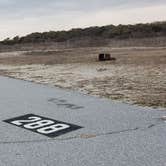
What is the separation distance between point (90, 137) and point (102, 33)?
7424cm

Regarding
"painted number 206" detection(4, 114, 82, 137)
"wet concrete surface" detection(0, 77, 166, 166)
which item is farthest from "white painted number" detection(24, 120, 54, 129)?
"wet concrete surface" detection(0, 77, 166, 166)

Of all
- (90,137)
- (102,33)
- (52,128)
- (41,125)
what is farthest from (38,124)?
(102,33)

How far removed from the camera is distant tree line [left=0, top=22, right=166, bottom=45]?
237 feet

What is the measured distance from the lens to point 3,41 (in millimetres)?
83125

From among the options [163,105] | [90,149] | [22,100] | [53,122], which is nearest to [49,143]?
[90,149]

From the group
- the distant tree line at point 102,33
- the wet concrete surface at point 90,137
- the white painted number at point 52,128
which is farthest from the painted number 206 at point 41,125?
the distant tree line at point 102,33

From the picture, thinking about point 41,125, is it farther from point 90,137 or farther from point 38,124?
point 90,137

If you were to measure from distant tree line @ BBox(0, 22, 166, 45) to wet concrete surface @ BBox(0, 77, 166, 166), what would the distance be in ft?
200

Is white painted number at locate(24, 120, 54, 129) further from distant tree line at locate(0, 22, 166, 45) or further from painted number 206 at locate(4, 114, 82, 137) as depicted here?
distant tree line at locate(0, 22, 166, 45)

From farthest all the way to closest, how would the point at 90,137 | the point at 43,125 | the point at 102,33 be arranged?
1. the point at 102,33
2. the point at 43,125
3. the point at 90,137

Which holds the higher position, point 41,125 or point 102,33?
point 102,33

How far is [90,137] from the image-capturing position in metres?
6.34

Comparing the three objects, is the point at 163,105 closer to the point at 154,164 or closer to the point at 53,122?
the point at 53,122

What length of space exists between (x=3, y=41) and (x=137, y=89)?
74421 millimetres
